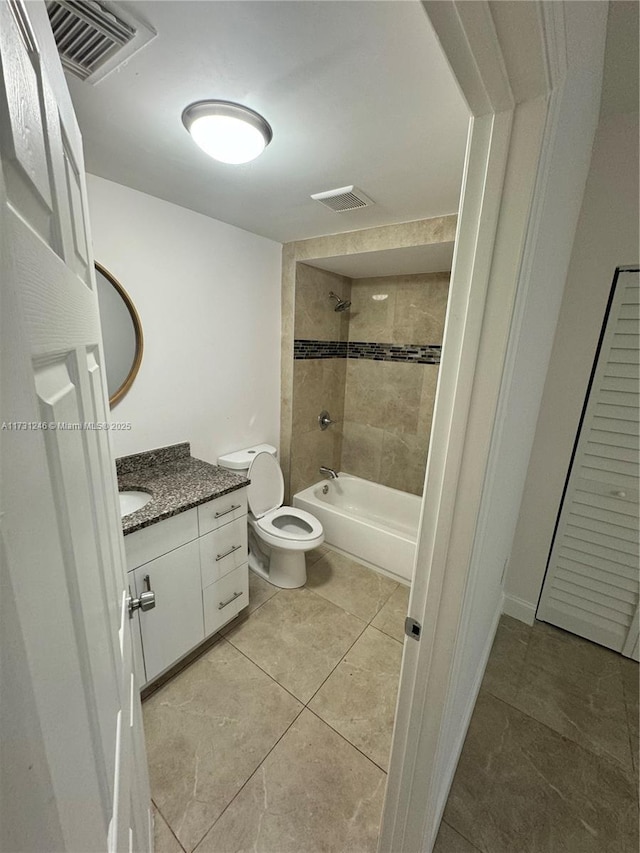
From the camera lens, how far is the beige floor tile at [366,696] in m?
1.39

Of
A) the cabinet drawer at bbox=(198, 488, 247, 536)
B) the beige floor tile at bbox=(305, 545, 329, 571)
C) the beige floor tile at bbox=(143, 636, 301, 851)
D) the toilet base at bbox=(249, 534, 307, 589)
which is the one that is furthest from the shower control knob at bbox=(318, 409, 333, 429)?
the beige floor tile at bbox=(143, 636, 301, 851)

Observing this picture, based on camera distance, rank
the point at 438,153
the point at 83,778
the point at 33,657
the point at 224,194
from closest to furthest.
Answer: the point at 33,657 < the point at 83,778 < the point at 438,153 < the point at 224,194

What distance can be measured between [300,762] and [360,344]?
2.67 m

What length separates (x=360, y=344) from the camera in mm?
2982

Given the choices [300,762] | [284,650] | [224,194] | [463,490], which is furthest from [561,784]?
[224,194]

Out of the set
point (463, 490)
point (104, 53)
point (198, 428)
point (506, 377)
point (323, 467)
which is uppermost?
point (104, 53)

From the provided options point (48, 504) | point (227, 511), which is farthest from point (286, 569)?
point (48, 504)

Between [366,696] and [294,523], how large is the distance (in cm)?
110

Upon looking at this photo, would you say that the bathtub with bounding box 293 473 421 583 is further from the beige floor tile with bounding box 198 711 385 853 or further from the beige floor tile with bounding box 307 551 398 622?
the beige floor tile with bounding box 198 711 385 853

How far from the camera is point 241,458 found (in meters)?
2.29

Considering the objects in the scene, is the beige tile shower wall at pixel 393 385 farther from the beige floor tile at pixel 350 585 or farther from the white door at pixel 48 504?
the white door at pixel 48 504

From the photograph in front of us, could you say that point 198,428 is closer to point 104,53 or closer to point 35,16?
point 104,53

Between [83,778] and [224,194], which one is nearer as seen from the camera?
[83,778]

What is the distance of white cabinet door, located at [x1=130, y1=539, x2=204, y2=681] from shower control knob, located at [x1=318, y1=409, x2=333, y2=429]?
1.57m
